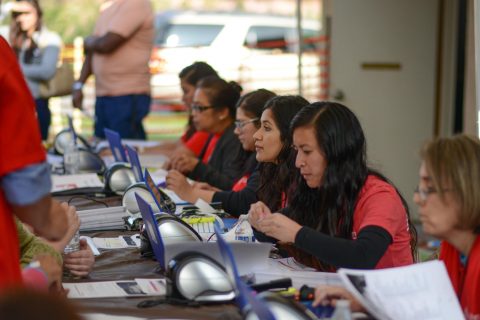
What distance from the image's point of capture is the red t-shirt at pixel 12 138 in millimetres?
1874

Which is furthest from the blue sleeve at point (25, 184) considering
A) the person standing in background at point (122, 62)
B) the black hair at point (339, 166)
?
the person standing in background at point (122, 62)

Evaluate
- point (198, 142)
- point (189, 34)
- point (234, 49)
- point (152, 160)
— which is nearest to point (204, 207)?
point (152, 160)

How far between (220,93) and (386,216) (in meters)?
2.49

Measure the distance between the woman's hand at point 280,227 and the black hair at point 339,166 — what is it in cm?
23

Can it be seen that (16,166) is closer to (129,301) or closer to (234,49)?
(129,301)

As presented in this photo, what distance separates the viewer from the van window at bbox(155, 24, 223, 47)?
44.6 ft

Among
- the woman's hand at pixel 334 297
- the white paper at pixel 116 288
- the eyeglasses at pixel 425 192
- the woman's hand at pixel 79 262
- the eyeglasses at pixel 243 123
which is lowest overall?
the white paper at pixel 116 288

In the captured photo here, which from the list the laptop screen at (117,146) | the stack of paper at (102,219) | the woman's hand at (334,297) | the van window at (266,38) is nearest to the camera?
the woman's hand at (334,297)

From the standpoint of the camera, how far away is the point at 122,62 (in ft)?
21.6

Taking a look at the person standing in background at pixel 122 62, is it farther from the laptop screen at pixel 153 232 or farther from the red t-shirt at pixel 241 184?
the laptop screen at pixel 153 232

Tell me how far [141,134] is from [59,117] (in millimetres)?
6024

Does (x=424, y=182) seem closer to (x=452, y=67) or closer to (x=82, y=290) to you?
(x=82, y=290)

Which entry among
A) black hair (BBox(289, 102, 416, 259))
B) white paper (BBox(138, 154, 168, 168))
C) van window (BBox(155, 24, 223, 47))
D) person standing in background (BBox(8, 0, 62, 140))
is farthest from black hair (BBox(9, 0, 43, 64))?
van window (BBox(155, 24, 223, 47))

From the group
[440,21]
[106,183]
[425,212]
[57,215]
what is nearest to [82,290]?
[57,215]
